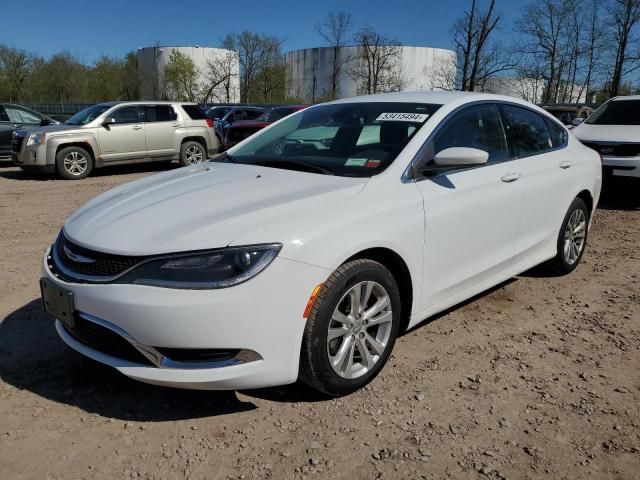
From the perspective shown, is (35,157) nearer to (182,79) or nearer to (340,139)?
(340,139)

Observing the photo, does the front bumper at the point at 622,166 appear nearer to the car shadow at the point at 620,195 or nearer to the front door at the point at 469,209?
the car shadow at the point at 620,195

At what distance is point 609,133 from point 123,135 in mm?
9451

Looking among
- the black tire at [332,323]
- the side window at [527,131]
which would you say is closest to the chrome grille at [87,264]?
the black tire at [332,323]

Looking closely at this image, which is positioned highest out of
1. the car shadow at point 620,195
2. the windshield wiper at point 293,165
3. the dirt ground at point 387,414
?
the windshield wiper at point 293,165

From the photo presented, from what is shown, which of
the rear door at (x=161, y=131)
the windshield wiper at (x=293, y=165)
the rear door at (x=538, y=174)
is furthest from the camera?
the rear door at (x=161, y=131)

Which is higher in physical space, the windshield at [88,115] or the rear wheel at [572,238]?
the windshield at [88,115]

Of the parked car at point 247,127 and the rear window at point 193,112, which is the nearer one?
the rear window at point 193,112

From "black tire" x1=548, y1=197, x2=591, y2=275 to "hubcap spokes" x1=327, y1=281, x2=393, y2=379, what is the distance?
2383mm

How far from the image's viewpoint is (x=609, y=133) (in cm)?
854

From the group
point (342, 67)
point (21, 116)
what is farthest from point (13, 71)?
point (21, 116)

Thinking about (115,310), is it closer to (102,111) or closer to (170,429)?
(170,429)

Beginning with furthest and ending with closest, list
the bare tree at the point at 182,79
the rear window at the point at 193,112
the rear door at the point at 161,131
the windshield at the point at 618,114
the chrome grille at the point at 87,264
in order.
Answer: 1. the bare tree at the point at 182,79
2. the rear window at the point at 193,112
3. the rear door at the point at 161,131
4. the windshield at the point at 618,114
5. the chrome grille at the point at 87,264

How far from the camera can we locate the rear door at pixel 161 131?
41.1 feet

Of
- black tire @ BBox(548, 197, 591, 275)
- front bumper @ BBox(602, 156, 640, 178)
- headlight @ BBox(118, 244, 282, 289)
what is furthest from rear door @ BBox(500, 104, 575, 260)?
front bumper @ BBox(602, 156, 640, 178)
